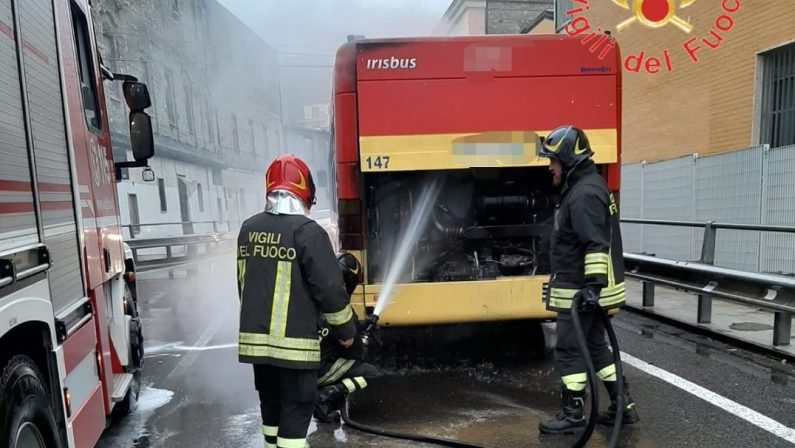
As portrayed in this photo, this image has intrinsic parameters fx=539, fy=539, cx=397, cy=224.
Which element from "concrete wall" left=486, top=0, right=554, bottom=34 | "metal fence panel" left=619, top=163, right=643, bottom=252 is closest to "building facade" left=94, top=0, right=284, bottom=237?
"concrete wall" left=486, top=0, right=554, bottom=34

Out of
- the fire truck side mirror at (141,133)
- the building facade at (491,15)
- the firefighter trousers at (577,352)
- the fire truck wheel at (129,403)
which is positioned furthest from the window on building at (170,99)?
the firefighter trousers at (577,352)

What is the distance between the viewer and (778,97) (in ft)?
27.6

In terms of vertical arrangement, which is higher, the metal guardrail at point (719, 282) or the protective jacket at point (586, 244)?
the protective jacket at point (586, 244)

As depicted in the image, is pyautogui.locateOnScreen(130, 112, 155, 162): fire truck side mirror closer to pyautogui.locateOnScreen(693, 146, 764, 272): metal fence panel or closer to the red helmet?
the red helmet

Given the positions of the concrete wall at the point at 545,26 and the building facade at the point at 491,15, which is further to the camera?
the building facade at the point at 491,15

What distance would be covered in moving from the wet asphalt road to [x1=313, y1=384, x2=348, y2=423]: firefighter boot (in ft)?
0.31

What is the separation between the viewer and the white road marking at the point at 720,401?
10.8ft

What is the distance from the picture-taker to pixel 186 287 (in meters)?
10.5

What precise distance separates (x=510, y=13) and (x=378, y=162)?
2048 centimetres

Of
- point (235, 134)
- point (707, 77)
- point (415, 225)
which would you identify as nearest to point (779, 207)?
point (707, 77)

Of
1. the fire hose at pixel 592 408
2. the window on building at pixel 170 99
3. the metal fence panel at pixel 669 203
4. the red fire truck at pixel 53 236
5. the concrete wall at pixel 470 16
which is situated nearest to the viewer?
the red fire truck at pixel 53 236

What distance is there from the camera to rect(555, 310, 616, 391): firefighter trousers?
3.35 metres

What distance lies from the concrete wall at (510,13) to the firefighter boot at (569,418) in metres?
20.2

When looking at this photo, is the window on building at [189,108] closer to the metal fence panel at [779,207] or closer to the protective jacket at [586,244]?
the metal fence panel at [779,207]
